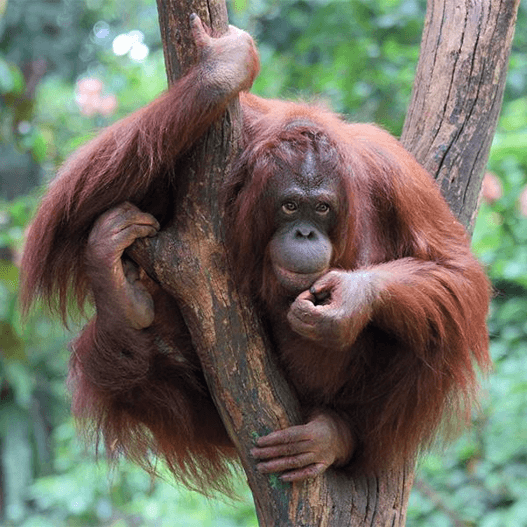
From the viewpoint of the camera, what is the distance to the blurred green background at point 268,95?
3.77 m

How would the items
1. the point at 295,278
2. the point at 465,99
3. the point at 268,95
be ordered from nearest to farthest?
the point at 295,278
the point at 465,99
the point at 268,95

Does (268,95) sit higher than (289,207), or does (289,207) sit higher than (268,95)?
(268,95)

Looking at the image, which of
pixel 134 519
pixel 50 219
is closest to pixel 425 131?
pixel 50 219

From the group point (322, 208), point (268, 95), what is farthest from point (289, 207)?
point (268, 95)

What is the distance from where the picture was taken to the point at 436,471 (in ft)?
13.5

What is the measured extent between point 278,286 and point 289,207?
198mm

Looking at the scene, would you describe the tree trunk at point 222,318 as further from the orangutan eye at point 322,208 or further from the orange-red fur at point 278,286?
the orangutan eye at point 322,208

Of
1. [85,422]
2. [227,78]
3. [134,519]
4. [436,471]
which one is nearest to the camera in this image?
[227,78]

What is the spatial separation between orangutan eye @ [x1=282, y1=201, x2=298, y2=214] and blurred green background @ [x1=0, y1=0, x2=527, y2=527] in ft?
2.21

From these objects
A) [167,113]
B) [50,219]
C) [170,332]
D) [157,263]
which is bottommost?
[170,332]

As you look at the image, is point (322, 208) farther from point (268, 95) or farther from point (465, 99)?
point (268, 95)

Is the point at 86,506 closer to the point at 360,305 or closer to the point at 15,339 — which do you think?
the point at 15,339

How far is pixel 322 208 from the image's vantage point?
6.59 ft

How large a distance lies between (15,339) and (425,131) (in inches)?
103
